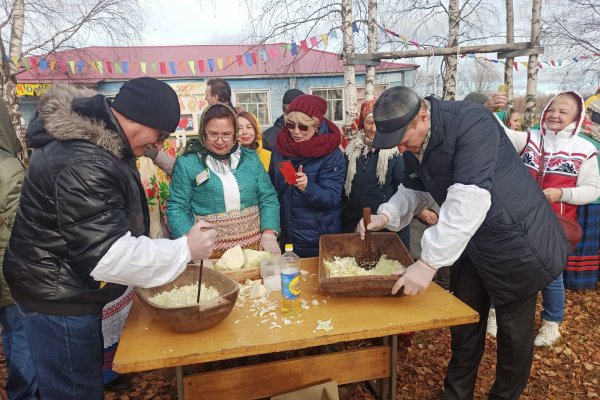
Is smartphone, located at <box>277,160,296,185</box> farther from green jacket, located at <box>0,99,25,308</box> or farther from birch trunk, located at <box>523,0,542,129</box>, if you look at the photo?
birch trunk, located at <box>523,0,542,129</box>

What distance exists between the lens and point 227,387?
180cm

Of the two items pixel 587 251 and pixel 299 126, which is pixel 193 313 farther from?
pixel 587 251

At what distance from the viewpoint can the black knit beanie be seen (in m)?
1.48

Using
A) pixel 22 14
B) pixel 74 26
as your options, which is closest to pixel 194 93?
pixel 74 26

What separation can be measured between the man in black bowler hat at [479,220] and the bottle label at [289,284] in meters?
0.44

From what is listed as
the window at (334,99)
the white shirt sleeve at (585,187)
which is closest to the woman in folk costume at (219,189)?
the white shirt sleeve at (585,187)

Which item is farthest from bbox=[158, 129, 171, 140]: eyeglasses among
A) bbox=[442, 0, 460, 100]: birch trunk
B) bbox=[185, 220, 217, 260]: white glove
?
bbox=[442, 0, 460, 100]: birch trunk

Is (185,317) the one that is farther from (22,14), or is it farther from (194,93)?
(194,93)

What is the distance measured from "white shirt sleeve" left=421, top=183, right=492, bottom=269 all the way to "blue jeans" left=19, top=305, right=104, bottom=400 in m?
1.47

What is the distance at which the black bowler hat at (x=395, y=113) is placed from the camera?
1631 mm

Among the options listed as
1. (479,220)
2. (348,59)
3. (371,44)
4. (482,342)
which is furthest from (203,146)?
(371,44)

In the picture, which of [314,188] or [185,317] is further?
[314,188]

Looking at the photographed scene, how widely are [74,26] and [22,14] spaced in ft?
5.11

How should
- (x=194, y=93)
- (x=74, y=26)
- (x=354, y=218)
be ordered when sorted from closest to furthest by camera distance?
(x=354, y=218) < (x=74, y=26) < (x=194, y=93)
